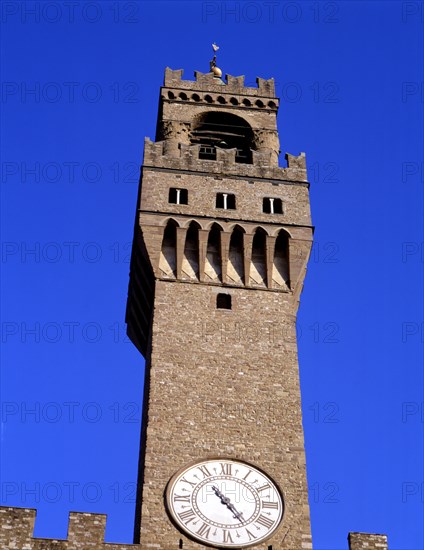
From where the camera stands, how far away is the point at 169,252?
32094 mm

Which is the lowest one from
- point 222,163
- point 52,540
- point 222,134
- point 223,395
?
point 52,540

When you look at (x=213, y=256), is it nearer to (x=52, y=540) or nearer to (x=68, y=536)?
(x=68, y=536)

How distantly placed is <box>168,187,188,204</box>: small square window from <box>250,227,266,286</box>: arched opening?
239cm

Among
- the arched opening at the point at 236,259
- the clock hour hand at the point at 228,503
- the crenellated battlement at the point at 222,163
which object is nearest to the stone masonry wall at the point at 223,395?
the arched opening at the point at 236,259

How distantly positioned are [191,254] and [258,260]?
197 cm

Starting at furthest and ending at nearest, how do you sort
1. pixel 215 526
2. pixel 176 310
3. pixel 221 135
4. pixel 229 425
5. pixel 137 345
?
pixel 221 135
pixel 137 345
pixel 176 310
pixel 229 425
pixel 215 526

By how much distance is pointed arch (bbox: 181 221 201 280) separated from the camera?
31.6 m

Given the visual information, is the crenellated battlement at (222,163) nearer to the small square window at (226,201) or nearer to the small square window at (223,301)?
the small square window at (226,201)

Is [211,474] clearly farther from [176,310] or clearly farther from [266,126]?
[266,126]

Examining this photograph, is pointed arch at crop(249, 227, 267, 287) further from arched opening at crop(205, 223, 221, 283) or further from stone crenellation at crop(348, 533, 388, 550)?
stone crenellation at crop(348, 533, 388, 550)

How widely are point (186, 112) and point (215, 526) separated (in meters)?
15.8

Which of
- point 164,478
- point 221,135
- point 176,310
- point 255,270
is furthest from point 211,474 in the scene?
point 221,135

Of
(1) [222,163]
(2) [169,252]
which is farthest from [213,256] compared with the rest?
(1) [222,163]

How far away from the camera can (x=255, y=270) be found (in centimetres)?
3219
